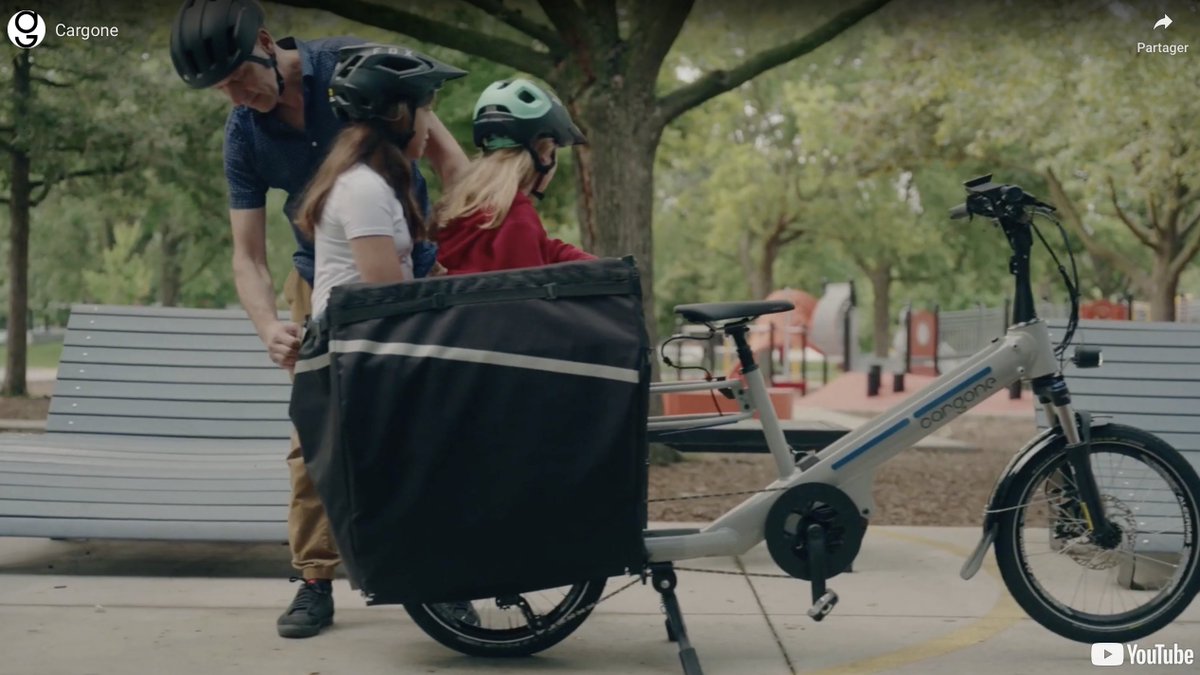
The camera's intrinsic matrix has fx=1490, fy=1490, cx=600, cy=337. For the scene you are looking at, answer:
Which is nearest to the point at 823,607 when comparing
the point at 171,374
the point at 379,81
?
the point at 379,81

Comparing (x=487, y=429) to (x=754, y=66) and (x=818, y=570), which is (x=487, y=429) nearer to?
(x=818, y=570)

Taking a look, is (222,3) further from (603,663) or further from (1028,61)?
(1028,61)

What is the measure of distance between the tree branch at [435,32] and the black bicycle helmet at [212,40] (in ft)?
18.5

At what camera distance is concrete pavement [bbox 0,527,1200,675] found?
170 inches

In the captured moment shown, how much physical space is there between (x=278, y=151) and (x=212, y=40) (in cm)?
53

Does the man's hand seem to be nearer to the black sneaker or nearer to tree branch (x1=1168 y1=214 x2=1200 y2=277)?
the black sneaker

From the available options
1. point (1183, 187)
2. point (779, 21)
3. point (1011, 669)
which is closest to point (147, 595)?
point (1011, 669)

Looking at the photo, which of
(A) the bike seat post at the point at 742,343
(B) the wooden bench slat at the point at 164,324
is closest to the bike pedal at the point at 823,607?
(A) the bike seat post at the point at 742,343

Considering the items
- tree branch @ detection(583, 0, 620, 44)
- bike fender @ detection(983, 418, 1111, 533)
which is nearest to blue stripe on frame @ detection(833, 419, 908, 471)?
bike fender @ detection(983, 418, 1111, 533)

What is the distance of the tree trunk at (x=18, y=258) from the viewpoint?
18.2 metres

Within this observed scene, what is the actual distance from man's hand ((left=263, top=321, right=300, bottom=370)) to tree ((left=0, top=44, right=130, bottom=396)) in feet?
49.1

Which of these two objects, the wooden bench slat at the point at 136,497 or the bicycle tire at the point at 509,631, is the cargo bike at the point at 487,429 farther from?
the wooden bench slat at the point at 136,497

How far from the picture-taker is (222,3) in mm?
4191

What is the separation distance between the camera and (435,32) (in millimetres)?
9773
